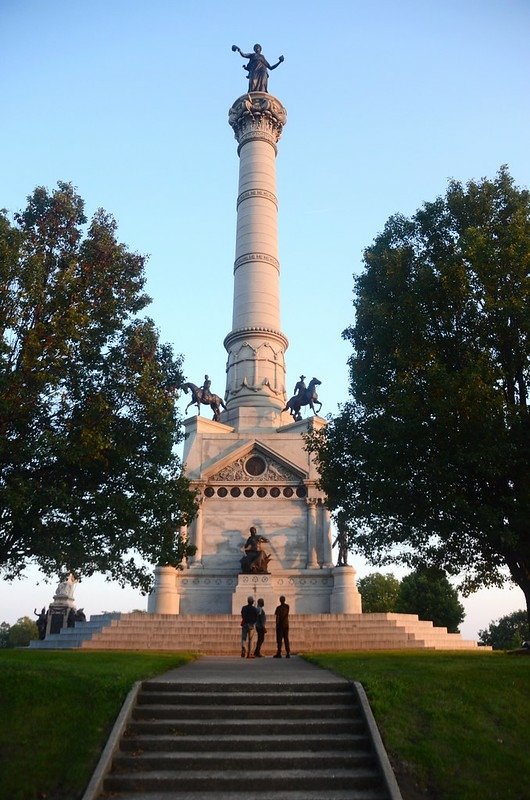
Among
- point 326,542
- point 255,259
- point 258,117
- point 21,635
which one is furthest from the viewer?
point 21,635

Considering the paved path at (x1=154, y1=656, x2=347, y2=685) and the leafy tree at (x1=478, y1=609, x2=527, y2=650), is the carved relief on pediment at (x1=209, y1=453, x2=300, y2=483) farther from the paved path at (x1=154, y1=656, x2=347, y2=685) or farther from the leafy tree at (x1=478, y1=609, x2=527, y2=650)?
the leafy tree at (x1=478, y1=609, x2=527, y2=650)

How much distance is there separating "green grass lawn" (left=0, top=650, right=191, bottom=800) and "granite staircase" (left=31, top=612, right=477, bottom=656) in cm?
1295

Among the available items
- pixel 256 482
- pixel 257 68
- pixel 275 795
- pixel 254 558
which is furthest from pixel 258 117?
pixel 275 795

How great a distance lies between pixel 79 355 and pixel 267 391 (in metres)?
25.3

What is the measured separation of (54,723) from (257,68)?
54494 millimetres

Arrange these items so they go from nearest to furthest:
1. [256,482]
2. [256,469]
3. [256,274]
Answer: [256,482], [256,469], [256,274]

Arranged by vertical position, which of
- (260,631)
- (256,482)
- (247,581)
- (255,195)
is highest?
(255,195)

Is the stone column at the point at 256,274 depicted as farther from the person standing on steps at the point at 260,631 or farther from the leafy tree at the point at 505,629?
the leafy tree at the point at 505,629

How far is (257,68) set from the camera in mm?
54250

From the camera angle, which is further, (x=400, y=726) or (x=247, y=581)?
(x=247, y=581)

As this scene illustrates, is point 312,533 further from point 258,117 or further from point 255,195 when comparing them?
point 258,117

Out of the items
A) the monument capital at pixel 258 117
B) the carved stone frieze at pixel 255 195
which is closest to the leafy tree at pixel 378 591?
the carved stone frieze at pixel 255 195

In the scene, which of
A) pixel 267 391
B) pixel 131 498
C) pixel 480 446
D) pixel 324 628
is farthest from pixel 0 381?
pixel 267 391

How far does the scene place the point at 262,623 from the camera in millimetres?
21438
